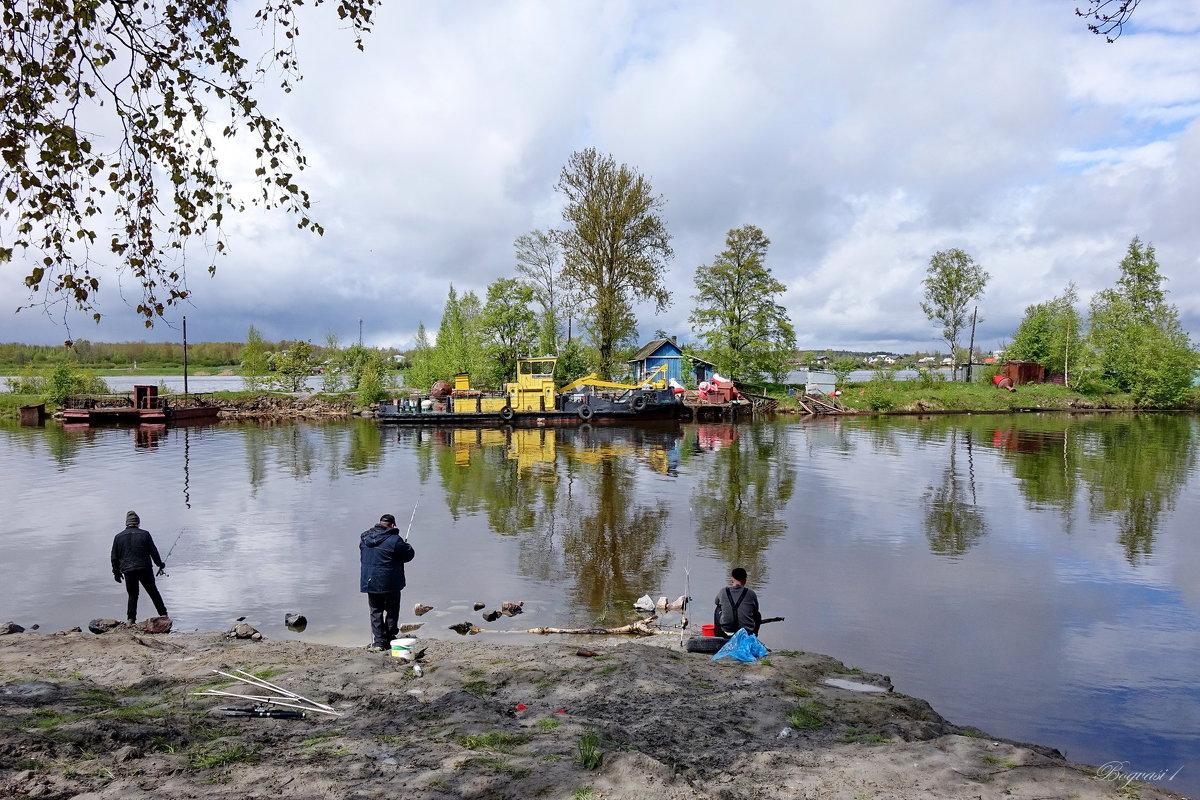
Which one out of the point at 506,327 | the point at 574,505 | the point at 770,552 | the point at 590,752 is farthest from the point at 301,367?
the point at 590,752

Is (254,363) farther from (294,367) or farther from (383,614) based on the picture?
(383,614)

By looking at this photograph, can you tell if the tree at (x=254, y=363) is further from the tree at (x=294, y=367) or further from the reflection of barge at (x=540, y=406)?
the reflection of barge at (x=540, y=406)

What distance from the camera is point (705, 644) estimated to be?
28.8 ft

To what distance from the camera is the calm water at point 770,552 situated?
8.81 m

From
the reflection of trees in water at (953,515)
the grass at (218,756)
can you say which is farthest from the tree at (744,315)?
the grass at (218,756)

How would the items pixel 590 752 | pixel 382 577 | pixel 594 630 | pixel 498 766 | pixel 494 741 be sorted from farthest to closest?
pixel 594 630
pixel 382 577
pixel 494 741
pixel 590 752
pixel 498 766

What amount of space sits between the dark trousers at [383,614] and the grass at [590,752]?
4112 millimetres

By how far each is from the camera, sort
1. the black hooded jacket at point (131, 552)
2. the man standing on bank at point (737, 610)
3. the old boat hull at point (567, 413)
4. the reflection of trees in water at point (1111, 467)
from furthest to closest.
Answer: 1. the old boat hull at point (567, 413)
2. the reflection of trees in water at point (1111, 467)
3. the black hooded jacket at point (131, 552)
4. the man standing on bank at point (737, 610)

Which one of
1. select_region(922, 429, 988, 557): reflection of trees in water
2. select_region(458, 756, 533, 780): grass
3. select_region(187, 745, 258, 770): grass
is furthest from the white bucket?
select_region(922, 429, 988, 557): reflection of trees in water

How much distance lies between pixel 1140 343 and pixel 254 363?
3083 inches

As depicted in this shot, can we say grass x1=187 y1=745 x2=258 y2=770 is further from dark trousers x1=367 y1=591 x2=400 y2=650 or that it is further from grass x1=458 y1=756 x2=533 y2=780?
dark trousers x1=367 y1=591 x2=400 y2=650

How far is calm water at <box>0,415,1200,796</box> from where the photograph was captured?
8812 millimetres

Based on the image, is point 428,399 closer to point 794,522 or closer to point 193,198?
point 794,522

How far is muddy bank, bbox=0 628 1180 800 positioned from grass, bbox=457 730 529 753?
0.08 ft
